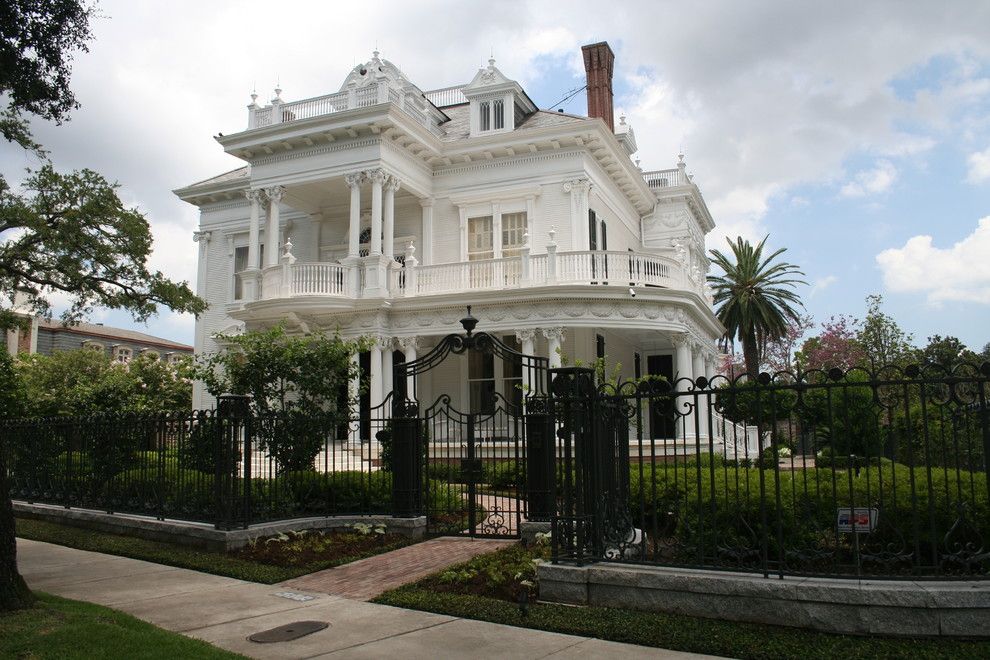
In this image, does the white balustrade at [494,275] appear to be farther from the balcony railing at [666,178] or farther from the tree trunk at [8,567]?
the tree trunk at [8,567]

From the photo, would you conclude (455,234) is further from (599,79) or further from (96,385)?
(96,385)

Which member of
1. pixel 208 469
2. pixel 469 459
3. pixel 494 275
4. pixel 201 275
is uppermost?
pixel 201 275

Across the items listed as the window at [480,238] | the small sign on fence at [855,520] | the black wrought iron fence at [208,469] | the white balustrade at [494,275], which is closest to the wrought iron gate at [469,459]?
the black wrought iron fence at [208,469]

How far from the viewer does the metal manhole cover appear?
665 centimetres

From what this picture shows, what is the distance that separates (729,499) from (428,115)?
21.3 m

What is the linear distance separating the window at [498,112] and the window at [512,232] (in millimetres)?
3130

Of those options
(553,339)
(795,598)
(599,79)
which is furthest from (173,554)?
(599,79)

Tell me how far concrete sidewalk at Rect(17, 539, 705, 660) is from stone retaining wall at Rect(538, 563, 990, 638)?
803mm

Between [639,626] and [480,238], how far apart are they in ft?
67.5

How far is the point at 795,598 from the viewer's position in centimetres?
627

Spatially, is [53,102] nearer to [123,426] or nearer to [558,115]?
[123,426]

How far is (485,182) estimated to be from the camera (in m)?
25.9

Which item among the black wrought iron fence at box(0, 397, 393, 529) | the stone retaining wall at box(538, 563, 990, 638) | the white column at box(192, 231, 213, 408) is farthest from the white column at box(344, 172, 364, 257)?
the stone retaining wall at box(538, 563, 990, 638)

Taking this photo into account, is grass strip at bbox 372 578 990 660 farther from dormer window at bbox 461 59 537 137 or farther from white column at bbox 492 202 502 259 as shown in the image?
dormer window at bbox 461 59 537 137
